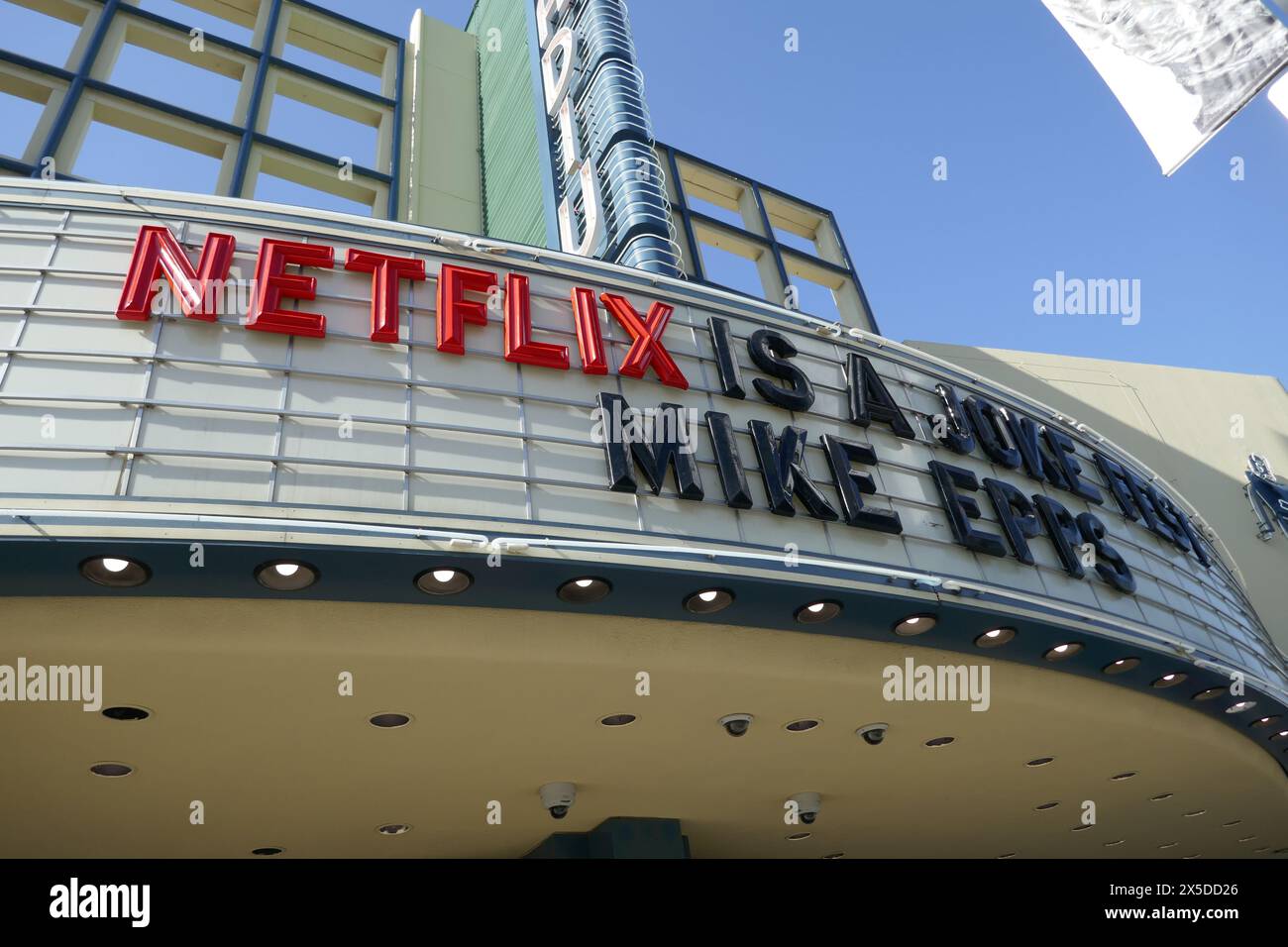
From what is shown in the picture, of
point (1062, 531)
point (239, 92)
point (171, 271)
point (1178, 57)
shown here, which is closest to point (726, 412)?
point (1062, 531)

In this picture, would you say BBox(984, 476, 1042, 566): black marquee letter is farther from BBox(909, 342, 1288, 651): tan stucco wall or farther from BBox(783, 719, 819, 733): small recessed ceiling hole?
BBox(909, 342, 1288, 651): tan stucco wall

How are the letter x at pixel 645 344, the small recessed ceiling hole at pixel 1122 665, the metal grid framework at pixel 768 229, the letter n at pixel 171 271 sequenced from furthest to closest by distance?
the metal grid framework at pixel 768 229 < the small recessed ceiling hole at pixel 1122 665 < the letter x at pixel 645 344 < the letter n at pixel 171 271

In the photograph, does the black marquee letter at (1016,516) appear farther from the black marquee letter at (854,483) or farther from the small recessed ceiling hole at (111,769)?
the small recessed ceiling hole at (111,769)

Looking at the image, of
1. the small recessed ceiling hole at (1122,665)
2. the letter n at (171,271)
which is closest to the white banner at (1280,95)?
the small recessed ceiling hole at (1122,665)

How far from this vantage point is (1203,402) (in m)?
24.4

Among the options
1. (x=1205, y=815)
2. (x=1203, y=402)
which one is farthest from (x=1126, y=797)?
(x=1203, y=402)

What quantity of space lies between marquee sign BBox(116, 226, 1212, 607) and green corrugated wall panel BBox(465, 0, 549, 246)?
817 cm

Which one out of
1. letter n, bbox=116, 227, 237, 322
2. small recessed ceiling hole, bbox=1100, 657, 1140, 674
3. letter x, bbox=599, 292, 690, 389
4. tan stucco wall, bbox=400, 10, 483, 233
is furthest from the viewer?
tan stucco wall, bbox=400, 10, 483, 233

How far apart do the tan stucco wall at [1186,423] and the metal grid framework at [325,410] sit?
53.1 feet

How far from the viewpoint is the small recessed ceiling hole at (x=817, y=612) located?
684 centimetres

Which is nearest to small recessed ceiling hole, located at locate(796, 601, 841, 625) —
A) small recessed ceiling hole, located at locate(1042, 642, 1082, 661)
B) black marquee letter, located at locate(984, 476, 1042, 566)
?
black marquee letter, located at locate(984, 476, 1042, 566)

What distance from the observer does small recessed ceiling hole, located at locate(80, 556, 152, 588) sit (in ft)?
17.3
